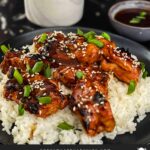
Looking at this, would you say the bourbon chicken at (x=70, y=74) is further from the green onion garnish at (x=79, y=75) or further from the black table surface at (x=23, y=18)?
the black table surface at (x=23, y=18)

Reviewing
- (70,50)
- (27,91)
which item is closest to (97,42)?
(70,50)

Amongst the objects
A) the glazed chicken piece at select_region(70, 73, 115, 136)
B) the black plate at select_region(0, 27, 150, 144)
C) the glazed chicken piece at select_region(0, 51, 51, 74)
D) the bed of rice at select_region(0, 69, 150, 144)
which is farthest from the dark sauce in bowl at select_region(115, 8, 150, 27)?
the glazed chicken piece at select_region(70, 73, 115, 136)

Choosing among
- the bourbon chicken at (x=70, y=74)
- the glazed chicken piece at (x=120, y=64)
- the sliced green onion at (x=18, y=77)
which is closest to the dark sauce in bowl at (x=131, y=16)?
the bourbon chicken at (x=70, y=74)

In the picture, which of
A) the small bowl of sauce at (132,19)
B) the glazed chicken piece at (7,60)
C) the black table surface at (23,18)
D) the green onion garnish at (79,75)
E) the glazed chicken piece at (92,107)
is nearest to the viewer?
the glazed chicken piece at (92,107)

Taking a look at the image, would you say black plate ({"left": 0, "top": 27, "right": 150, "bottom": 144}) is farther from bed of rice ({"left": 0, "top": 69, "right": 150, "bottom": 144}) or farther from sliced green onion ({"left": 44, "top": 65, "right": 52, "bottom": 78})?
sliced green onion ({"left": 44, "top": 65, "right": 52, "bottom": 78})

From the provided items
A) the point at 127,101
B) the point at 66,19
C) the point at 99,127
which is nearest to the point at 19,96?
the point at 99,127
